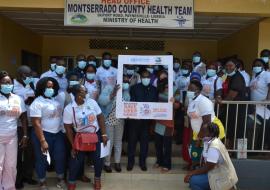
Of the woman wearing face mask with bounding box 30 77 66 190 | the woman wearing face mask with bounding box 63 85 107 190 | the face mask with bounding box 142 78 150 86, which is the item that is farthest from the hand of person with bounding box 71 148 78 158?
the face mask with bounding box 142 78 150 86

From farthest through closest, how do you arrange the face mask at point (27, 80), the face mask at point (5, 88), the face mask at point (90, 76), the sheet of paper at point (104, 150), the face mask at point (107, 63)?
1. the face mask at point (107, 63)
2. the face mask at point (90, 76)
3. the face mask at point (27, 80)
4. the sheet of paper at point (104, 150)
5. the face mask at point (5, 88)

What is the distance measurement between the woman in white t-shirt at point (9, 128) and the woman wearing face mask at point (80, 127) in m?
0.67

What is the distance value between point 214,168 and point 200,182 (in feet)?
0.90

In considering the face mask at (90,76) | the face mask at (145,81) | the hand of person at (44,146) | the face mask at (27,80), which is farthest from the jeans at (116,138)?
the face mask at (27,80)

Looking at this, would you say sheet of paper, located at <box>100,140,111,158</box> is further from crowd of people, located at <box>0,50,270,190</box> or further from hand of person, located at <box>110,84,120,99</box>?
hand of person, located at <box>110,84,120,99</box>

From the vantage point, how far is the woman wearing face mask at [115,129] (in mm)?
6379

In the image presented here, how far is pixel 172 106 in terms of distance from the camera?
625 cm

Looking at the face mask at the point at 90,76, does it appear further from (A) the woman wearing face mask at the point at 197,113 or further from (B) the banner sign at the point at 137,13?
(B) the banner sign at the point at 137,13

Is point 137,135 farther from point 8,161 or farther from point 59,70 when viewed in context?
point 8,161

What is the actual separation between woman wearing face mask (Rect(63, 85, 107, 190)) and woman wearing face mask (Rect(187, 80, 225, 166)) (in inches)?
53.6

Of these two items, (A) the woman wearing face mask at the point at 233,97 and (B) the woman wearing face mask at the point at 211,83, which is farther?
(B) the woman wearing face mask at the point at 211,83

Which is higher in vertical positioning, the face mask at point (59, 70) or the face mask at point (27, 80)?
the face mask at point (59, 70)

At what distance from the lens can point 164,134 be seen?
20.9ft

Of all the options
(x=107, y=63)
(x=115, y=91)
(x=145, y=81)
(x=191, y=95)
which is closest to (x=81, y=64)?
(x=107, y=63)
